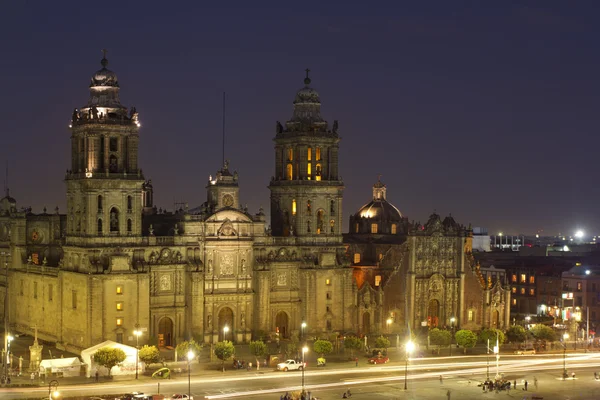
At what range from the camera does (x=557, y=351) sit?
130 meters

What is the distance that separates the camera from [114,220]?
12094 centimetres

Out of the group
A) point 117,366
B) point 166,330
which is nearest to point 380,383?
point 117,366

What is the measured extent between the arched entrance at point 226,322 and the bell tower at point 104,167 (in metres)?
13.9

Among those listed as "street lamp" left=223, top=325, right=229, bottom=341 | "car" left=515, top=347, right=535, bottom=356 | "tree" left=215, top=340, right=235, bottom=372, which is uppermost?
"street lamp" left=223, top=325, right=229, bottom=341

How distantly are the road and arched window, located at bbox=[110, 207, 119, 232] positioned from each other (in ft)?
70.7

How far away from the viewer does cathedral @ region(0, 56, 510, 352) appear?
119750 mm

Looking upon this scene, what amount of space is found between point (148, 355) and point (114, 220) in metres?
19.0

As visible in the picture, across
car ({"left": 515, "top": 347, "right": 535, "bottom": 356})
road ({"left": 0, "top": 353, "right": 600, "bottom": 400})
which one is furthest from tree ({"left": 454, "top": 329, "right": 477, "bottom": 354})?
car ({"left": 515, "top": 347, "right": 535, "bottom": 356})

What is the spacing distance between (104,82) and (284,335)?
119ft

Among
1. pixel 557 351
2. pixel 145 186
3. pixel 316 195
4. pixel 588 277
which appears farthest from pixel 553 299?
pixel 145 186

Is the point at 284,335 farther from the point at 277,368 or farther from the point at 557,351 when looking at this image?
the point at 557,351

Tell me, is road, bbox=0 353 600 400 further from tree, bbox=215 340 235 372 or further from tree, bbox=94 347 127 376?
tree, bbox=215 340 235 372

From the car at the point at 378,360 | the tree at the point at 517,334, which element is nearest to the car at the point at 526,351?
the tree at the point at 517,334

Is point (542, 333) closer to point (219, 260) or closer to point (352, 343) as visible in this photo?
point (352, 343)
